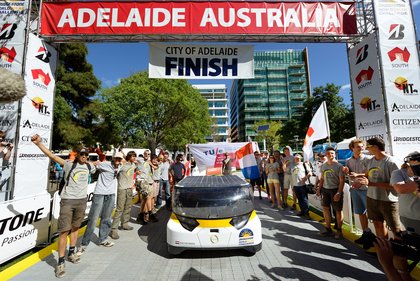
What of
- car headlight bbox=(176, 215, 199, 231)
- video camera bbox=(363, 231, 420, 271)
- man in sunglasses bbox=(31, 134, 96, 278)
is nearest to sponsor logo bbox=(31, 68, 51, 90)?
man in sunglasses bbox=(31, 134, 96, 278)

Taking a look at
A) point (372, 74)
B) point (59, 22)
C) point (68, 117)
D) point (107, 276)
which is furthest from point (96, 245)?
point (68, 117)

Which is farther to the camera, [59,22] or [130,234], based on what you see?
[59,22]

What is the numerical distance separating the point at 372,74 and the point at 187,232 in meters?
6.47

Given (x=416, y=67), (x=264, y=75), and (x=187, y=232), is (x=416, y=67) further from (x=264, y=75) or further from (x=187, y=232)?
(x=264, y=75)

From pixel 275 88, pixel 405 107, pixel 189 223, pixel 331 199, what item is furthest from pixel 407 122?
pixel 275 88

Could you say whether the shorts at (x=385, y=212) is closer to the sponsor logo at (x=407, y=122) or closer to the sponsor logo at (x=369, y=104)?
the sponsor logo at (x=407, y=122)

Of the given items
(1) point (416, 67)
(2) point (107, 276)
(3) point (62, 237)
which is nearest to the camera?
(2) point (107, 276)

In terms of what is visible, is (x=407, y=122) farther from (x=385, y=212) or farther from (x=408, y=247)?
(x=408, y=247)

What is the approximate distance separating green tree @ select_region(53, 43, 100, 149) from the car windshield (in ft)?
54.4

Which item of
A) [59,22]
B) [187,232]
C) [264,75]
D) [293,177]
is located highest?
[264,75]

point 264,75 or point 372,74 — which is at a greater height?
point 264,75

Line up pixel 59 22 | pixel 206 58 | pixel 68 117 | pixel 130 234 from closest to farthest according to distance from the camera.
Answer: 1. pixel 130 234
2. pixel 59 22
3. pixel 206 58
4. pixel 68 117

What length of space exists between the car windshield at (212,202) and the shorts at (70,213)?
1626 millimetres

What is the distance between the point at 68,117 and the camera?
18547 millimetres
